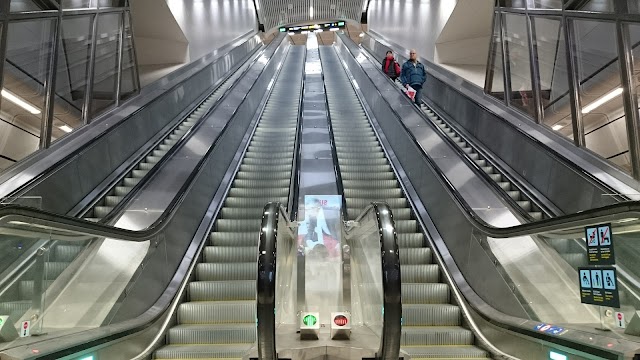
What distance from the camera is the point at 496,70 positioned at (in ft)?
34.7

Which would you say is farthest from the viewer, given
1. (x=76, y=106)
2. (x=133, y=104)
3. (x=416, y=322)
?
(x=133, y=104)

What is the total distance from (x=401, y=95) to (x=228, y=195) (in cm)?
508

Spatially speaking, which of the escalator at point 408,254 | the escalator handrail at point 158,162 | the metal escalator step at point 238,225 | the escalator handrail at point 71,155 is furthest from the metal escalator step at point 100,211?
the escalator at point 408,254

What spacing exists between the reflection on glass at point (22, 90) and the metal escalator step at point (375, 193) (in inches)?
168

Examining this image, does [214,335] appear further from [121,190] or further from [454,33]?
[454,33]

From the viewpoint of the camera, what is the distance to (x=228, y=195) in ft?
26.6

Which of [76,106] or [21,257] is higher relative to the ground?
[76,106]

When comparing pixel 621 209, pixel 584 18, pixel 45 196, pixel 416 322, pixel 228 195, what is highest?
pixel 584 18

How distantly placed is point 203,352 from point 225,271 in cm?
158

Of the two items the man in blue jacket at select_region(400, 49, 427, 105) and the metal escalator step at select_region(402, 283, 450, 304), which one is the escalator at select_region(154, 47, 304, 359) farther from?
the man in blue jacket at select_region(400, 49, 427, 105)

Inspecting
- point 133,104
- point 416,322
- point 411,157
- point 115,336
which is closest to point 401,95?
point 411,157

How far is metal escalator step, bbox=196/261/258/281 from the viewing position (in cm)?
581

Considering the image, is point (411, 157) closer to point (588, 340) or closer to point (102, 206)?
point (102, 206)

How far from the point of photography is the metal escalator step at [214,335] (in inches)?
183
